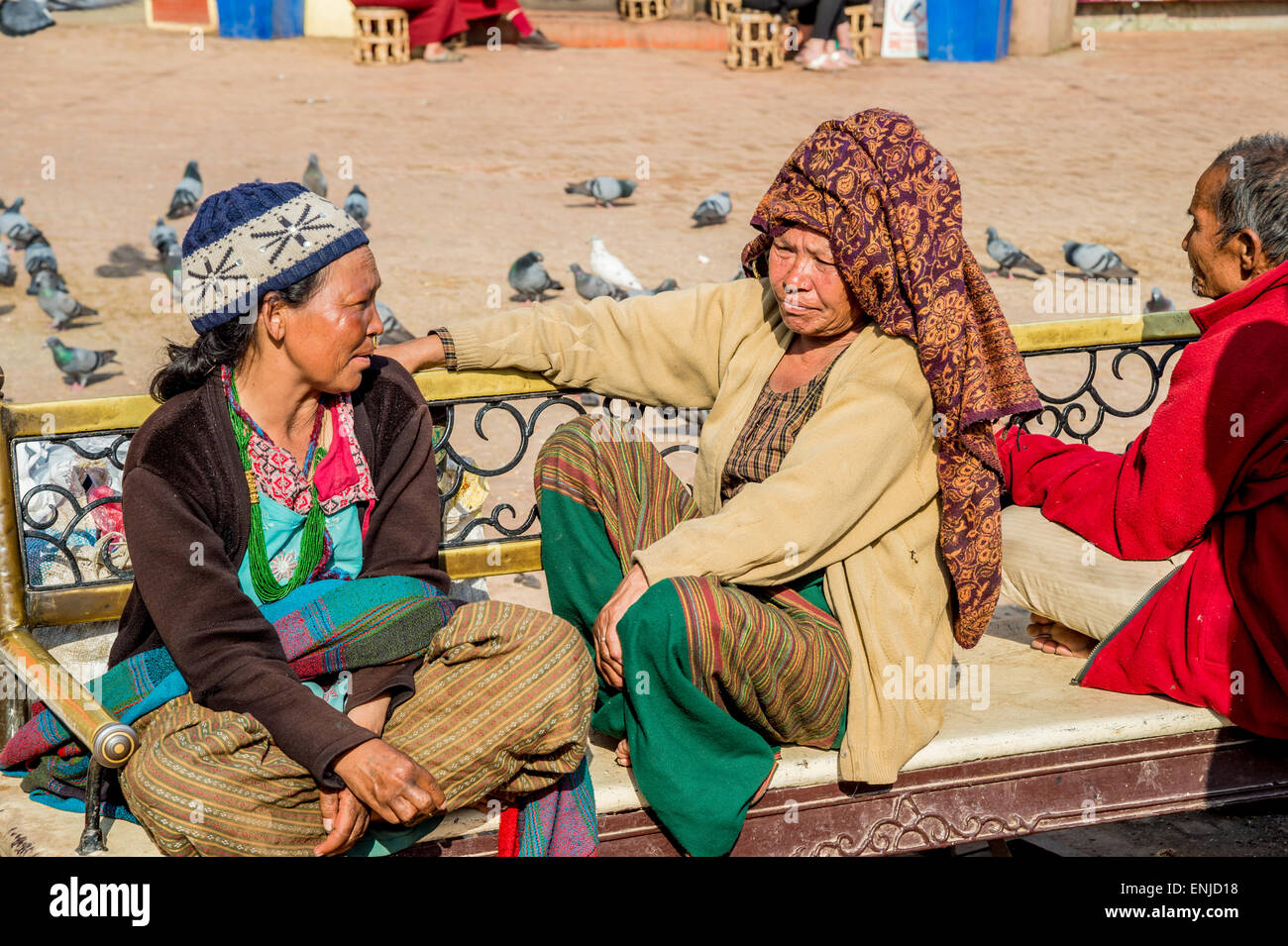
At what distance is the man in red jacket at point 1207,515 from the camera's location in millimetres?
3008

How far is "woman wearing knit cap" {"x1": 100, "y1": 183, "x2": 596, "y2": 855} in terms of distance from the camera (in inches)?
96.5

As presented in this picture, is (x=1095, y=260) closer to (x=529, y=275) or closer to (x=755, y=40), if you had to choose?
(x=529, y=275)

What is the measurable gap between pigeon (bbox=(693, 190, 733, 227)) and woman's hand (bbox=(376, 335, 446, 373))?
658cm

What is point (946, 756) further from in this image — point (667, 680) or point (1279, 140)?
point (1279, 140)

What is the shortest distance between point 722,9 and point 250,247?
1432 cm

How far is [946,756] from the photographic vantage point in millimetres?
3062

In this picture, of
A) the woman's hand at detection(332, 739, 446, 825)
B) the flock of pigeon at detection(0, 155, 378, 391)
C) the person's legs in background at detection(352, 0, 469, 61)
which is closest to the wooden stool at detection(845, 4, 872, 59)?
the person's legs in background at detection(352, 0, 469, 61)

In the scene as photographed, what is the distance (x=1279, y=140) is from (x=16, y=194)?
988cm

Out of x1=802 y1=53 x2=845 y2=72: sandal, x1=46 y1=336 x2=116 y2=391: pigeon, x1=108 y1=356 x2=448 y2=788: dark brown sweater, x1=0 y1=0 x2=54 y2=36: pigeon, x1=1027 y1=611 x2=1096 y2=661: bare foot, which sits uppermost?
x1=0 y1=0 x2=54 y2=36: pigeon

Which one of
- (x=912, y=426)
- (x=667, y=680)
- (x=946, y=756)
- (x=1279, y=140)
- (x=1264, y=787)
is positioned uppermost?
(x=1279, y=140)

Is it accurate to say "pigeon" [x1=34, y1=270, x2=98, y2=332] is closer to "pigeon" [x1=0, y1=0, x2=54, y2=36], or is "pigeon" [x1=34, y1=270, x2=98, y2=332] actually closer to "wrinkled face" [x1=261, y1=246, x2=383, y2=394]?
"wrinkled face" [x1=261, y1=246, x2=383, y2=394]

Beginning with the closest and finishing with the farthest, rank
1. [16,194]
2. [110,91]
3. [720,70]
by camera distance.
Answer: [16,194]
[110,91]
[720,70]

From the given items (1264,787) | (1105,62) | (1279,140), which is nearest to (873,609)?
(1264,787)

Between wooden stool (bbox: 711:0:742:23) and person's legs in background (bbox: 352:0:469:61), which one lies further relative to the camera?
wooden stool (bbox: 711:0:742:23)
